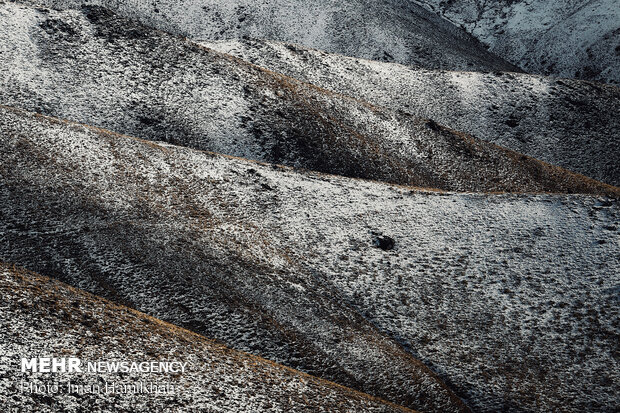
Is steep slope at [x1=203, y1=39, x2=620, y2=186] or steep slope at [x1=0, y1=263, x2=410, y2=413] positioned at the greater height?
steep slope at [x1=203, y1=39, x2=620, y2=186]

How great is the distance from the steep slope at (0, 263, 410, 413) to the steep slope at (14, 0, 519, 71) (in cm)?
3926

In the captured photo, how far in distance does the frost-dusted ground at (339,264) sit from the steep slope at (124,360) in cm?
152

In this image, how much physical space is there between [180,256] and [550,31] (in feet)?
192

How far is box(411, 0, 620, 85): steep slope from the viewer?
54750 mm

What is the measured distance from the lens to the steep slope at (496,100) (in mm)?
34656

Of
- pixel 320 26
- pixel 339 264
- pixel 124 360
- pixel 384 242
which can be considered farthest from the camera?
pixel 320 26

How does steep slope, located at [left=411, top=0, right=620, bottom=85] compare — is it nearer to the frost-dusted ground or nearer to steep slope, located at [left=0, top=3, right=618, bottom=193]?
steep slope, located at [left=0, top=3, right=618, bottom=193]

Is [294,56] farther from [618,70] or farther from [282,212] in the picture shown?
[618,70]

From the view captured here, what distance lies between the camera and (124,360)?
11.2 metres

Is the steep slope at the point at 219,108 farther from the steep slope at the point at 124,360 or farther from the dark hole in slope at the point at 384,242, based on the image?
the steep slope at the point at 124,360

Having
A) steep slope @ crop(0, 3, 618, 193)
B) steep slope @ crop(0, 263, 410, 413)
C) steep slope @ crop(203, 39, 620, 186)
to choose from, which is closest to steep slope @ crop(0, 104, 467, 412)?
steep slope @ crop(0, 263, 410, 413)

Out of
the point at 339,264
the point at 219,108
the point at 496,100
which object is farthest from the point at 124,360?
the point at 496,100

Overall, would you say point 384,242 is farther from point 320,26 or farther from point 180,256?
point 320,26

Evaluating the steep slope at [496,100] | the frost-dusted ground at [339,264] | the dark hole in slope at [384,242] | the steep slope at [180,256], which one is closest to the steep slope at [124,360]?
the steep slope at [180,256]
